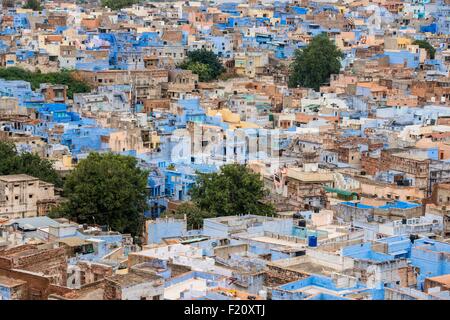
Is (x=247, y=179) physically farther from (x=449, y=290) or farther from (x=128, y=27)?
(x=128, y=27)

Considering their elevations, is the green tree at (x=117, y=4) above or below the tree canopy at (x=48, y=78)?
above

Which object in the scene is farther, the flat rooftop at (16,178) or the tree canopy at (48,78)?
the tree canopy at (48,78)

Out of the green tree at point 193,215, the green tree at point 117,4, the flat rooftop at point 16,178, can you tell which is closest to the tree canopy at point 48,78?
the flat rooftop at point 16,178

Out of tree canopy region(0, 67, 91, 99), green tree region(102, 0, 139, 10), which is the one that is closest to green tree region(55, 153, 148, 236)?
tree canopy region(0, 67, 91, 99)

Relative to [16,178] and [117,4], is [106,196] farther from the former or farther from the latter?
[117,4]

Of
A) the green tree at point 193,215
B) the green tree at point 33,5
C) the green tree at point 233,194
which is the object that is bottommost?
the green tree at point 193,215

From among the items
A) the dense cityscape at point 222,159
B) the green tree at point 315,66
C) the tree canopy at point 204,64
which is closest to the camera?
the dense cityscape at point 222,159

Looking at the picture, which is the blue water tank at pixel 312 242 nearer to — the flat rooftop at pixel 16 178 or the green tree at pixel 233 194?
the green tree at pixel 233 194

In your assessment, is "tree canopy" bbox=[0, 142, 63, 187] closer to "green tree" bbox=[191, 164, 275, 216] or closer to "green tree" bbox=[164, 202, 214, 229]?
"green tree" bbox=[191, 164, 275, 216]
